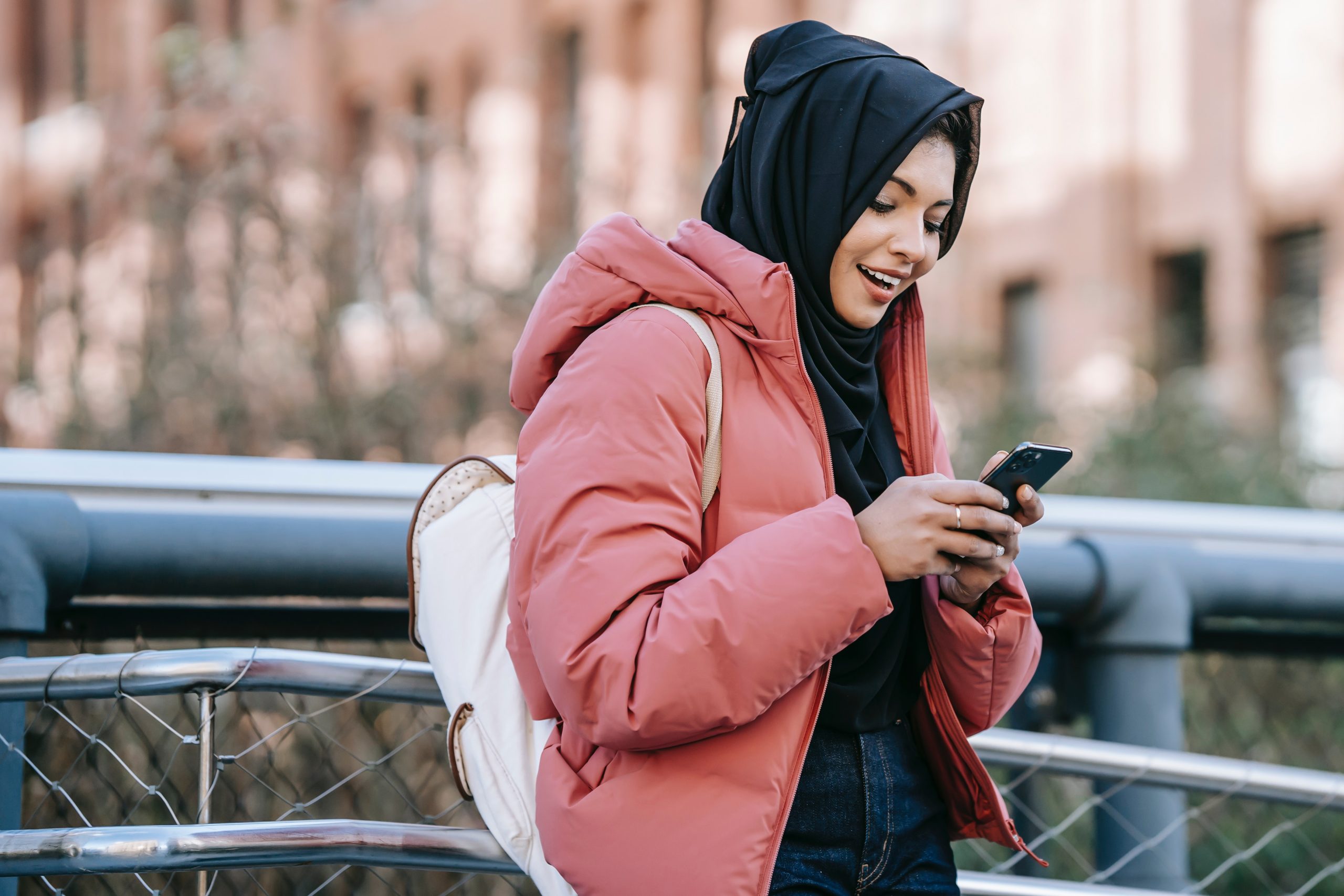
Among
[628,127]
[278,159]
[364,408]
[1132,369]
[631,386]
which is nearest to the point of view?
[631,386]

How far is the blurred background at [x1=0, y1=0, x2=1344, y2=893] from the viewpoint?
14.6 feet

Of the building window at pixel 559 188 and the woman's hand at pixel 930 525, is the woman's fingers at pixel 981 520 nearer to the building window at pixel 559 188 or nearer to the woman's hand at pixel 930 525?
the woman's hand at pixel 930 525

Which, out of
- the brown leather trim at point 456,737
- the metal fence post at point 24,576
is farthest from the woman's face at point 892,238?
the metal fence post at point 24,576

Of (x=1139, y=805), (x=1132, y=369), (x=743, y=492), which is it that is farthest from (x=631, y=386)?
(x=1132, y=369)

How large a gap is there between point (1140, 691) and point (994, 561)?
3.43 feet

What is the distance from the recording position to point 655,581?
1.52 metres

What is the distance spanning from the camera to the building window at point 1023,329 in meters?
14.3

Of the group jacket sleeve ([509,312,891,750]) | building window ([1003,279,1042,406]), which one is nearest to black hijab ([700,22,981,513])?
jacket sleeve ([509,312,891,750])

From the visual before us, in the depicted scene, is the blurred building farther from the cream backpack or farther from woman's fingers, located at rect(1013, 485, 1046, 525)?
woman's fingers, located at rect(1013, 485, 1046, 525)

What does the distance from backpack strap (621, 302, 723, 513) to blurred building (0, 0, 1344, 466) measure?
4246 mm

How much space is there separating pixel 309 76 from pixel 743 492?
15479 millimetres

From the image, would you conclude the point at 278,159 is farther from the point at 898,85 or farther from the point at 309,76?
the point at 309,76

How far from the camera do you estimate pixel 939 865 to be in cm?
186

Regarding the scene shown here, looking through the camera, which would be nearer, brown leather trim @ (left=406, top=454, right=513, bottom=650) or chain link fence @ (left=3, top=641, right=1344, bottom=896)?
brown leather trim @ (left=406, top=454, right=513, bottom=650)
